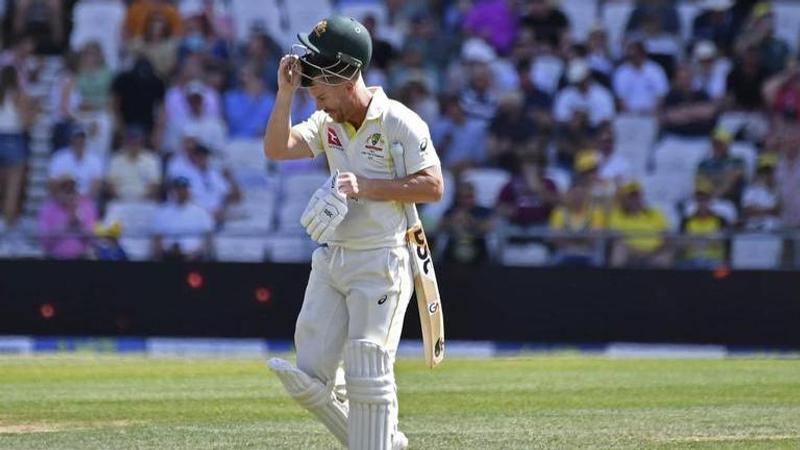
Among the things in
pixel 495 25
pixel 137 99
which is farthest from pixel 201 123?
pixel 495 25

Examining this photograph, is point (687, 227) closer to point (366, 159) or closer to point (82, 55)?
point (82, 55)

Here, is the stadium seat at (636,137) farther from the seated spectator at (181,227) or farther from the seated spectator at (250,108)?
the seated spectator at (181,227)

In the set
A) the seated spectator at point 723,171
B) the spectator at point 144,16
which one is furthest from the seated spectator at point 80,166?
the seated spectator at point 723,171

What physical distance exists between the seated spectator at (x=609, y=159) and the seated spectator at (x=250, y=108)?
11.2 ft

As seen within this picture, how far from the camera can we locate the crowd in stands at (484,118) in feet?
48.9

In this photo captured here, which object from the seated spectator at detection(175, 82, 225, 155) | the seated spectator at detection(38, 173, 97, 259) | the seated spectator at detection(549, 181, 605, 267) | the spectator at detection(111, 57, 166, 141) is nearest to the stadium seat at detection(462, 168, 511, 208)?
the seated spectator at detection(549, 181, 605, 267)

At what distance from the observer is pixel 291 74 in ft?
21.6

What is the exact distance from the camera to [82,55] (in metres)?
17.4

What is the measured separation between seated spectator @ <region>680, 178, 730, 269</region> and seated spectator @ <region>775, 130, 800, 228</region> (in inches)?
24.1

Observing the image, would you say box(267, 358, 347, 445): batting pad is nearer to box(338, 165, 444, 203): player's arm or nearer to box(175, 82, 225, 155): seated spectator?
box(338, 165, 444, 203): player's arm

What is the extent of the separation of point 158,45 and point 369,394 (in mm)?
11640

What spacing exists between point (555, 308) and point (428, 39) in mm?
3777

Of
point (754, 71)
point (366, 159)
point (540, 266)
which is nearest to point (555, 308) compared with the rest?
point (540, 266)

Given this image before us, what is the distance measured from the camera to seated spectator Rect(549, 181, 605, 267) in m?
14.3
